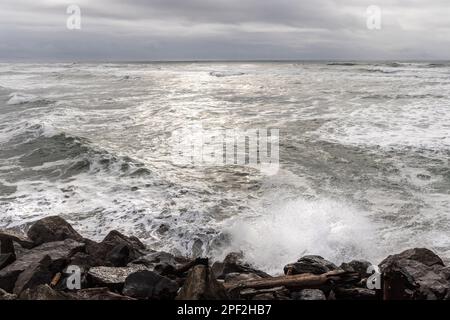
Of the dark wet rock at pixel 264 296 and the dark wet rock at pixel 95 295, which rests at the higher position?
the dark wet rock at pixel 95 295

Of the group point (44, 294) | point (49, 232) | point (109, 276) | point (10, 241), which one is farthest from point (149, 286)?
point (49, 232)

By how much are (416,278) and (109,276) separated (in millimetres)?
4068

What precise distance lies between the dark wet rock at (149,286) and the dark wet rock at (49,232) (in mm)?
2546

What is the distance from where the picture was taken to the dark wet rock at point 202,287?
4555mm

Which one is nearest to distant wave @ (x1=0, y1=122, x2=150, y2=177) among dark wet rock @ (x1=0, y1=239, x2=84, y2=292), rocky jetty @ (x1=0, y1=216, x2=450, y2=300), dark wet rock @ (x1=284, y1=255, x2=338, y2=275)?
dark wet rock @ (x1=0, y1=239, x2=84, y2=292)

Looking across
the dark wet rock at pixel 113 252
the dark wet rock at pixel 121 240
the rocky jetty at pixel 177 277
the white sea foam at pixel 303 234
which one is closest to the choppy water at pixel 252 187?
the white sea foam at pixel 303 234

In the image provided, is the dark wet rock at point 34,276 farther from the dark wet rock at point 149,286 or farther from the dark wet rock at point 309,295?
the dark wet rock at point 309,295

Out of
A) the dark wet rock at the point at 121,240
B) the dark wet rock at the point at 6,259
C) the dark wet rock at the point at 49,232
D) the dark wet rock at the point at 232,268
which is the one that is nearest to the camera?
the dark wet rock at the point at 6,259

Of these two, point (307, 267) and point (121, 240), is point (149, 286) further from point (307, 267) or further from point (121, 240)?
point (307, 267)

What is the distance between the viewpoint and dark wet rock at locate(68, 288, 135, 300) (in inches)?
194

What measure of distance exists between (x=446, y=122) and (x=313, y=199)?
42.1 ft

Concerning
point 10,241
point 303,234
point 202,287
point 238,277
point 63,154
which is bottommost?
point 303,234

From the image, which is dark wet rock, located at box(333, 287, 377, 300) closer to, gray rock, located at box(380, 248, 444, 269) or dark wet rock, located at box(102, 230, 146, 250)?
gray rock, located at box(380, 248, 444, 269)

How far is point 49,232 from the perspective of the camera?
7398mm
